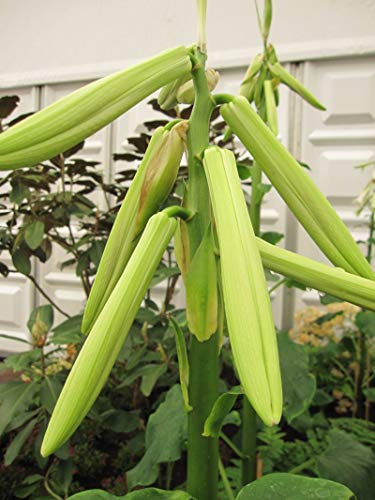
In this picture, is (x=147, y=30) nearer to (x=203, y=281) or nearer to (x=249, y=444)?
(x=249, y=444)

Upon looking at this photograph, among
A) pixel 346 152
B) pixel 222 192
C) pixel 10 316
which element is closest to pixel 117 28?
pixel 346 152

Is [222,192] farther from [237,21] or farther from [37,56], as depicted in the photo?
[37,56]

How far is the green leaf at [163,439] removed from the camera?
1.68ft

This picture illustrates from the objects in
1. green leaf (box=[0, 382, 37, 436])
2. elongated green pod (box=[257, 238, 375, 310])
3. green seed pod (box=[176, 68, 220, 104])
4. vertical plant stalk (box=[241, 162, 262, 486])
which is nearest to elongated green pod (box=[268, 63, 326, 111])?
vertical plant stalk (box=[241, 162, 262, 486])

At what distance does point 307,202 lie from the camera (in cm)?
24

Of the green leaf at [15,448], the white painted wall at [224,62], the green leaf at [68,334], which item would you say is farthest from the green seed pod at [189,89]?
the white painted wall at [224,62]

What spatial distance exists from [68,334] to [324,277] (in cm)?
71

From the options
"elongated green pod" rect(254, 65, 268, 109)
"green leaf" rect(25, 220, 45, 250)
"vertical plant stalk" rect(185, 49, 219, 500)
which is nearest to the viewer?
"vertical plant stalk" rect(185, 49, 219, 500)

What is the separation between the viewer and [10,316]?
202 cm

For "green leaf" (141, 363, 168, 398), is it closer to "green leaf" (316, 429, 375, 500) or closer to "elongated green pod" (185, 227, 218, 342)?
"green leaf" (316, 429, 375, 500)

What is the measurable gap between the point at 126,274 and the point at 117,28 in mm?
1858

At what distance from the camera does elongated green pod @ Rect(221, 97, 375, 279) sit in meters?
0.23

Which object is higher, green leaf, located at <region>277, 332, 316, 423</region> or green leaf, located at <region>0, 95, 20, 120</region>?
green leaf, located at <region>0, 95, 20, 120</region>

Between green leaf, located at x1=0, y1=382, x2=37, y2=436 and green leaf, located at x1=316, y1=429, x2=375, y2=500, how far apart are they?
1.71 feet
